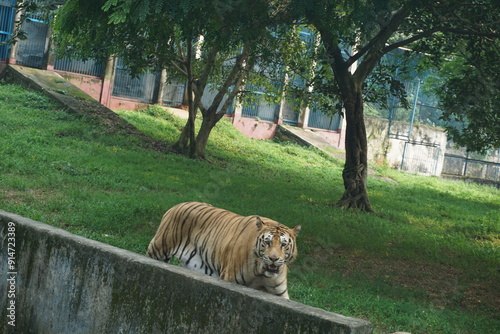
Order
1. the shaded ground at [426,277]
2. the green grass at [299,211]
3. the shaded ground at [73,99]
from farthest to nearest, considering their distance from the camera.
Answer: the shaded ground at [73,99], the shaded ground at [426,277], the green grass at [299,211]

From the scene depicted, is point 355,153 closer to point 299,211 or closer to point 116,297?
point 299,211

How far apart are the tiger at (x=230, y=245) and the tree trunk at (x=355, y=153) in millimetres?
8346

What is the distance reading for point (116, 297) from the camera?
Result: 4660mm

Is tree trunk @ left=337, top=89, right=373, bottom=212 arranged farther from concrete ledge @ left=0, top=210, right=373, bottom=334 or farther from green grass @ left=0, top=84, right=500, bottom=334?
concrete ledge @ left=0, top=210, right=373, bottom=334

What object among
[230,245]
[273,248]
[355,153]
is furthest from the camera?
[355,153]

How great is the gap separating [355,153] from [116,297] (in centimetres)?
1072

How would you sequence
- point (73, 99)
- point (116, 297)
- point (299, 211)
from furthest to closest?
point (73, 99)
point (299, 211)
point (116, 297)

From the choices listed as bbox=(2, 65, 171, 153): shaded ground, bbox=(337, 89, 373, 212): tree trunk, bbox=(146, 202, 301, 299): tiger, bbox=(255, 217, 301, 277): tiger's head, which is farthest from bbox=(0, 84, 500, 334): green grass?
bbox=(255, 217, 301, 277): tiger's head

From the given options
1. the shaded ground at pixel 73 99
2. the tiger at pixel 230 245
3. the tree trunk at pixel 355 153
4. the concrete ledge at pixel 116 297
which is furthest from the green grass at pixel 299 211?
the concrete ledge at pixel 116 297

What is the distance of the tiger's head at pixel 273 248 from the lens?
16.7ft

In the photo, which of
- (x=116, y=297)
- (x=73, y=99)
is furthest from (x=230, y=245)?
(x=73, y=99)

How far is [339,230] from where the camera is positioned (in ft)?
38.6

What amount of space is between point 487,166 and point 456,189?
696cm

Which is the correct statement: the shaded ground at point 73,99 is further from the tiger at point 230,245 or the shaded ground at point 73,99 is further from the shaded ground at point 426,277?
the tiger at point 230,245
